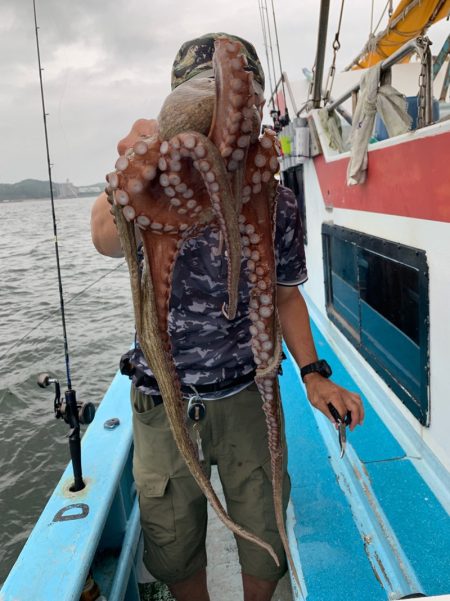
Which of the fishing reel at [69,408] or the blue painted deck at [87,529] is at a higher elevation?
the fishing reel at [69,408]

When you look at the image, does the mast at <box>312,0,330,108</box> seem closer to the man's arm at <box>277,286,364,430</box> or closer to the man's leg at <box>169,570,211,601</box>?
the man's arm at <box>277,286,364,430</box>

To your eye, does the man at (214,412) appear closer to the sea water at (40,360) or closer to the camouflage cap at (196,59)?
the camouflage cap at (196,59)

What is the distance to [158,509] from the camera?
2.39 metres

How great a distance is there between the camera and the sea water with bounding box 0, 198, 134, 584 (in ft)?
22.3

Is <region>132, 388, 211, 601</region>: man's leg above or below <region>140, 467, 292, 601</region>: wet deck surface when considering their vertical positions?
above

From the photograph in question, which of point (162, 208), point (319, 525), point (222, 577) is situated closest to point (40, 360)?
point (222, 577)

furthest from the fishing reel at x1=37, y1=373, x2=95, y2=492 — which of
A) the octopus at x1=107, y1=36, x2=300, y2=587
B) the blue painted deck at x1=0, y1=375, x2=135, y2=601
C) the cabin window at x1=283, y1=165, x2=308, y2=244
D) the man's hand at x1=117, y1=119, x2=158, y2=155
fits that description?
the cabin window at x1=283, y1=165, x2=308, y2=244

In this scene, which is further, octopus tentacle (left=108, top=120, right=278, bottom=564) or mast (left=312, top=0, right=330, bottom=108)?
mast (left=312, top=0, right=330, bottom=108)

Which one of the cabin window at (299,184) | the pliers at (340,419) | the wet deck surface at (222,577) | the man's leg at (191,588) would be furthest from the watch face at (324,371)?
the cabin window at (299,184)

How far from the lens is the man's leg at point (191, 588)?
8.37 ft

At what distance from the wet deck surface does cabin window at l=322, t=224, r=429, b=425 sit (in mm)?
1661

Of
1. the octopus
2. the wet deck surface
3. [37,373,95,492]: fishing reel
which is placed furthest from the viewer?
the wet deck surface

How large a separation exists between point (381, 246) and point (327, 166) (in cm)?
178

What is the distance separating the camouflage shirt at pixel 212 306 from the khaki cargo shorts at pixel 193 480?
0.66 ft
